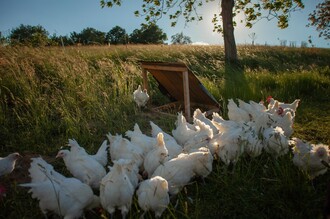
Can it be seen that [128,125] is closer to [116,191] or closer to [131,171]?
[131,171]

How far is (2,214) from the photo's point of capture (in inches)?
94.9

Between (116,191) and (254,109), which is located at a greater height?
(254,109)

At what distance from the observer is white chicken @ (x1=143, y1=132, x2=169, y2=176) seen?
103 inches

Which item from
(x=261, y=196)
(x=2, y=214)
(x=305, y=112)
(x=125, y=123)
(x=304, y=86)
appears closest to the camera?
(x=261, y=196)

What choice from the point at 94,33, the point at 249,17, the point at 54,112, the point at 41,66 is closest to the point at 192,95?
the point at 54,112

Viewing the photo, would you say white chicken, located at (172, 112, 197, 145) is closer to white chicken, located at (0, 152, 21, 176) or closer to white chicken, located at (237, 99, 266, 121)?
white chicken, located at (237, 99, 266, 121)

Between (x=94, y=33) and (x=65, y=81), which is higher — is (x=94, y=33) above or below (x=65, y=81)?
above

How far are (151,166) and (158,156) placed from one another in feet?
0.50

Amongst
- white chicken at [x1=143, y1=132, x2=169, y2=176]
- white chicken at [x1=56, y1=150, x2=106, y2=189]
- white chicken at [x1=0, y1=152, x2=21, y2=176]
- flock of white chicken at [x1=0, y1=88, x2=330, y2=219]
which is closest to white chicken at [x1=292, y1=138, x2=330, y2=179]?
flock of white chicken at [x1=0, y1=88, x2=330, y2=219]

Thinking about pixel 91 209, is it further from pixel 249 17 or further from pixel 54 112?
pixel 249 17

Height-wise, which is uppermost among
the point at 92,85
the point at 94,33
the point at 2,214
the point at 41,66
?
the point at 94,33

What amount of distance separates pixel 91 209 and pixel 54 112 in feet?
10.4

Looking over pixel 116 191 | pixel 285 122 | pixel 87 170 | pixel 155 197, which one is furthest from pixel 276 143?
pixel 87 170

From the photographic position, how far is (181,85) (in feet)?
18.4
